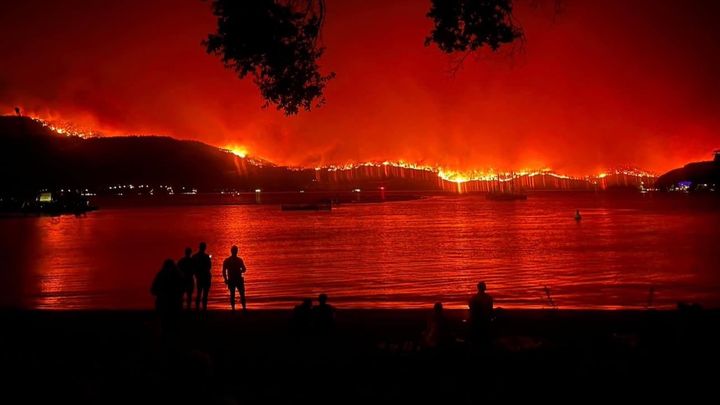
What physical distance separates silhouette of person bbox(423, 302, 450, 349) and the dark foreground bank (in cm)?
13

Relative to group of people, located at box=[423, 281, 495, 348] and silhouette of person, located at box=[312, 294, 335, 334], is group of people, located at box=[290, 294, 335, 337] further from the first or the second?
group of people, located at box=[423, 281, 495, 348]

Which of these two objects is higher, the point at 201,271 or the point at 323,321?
the point at 201,271

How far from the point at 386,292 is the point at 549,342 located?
496 inches

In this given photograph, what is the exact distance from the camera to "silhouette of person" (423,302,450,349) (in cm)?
980

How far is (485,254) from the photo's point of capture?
131 feet

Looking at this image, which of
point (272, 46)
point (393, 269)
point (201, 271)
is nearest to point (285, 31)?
point (272, 46)

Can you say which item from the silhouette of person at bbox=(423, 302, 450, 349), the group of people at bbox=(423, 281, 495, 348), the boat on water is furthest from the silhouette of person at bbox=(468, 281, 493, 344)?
the boat on water

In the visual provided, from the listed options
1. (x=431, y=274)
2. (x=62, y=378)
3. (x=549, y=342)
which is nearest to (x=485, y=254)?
(x=431, y=274)

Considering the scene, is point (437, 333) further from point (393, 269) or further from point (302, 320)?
point (393, 269)

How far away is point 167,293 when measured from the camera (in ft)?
40.5

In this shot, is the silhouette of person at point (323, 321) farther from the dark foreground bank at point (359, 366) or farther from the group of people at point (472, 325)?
the group of people at point (472, 325)

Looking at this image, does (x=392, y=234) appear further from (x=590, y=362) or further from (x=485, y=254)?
(x=590, y=362)

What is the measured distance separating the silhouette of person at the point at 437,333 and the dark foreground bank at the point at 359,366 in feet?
0.44

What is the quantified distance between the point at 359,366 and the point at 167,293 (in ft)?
15.3
